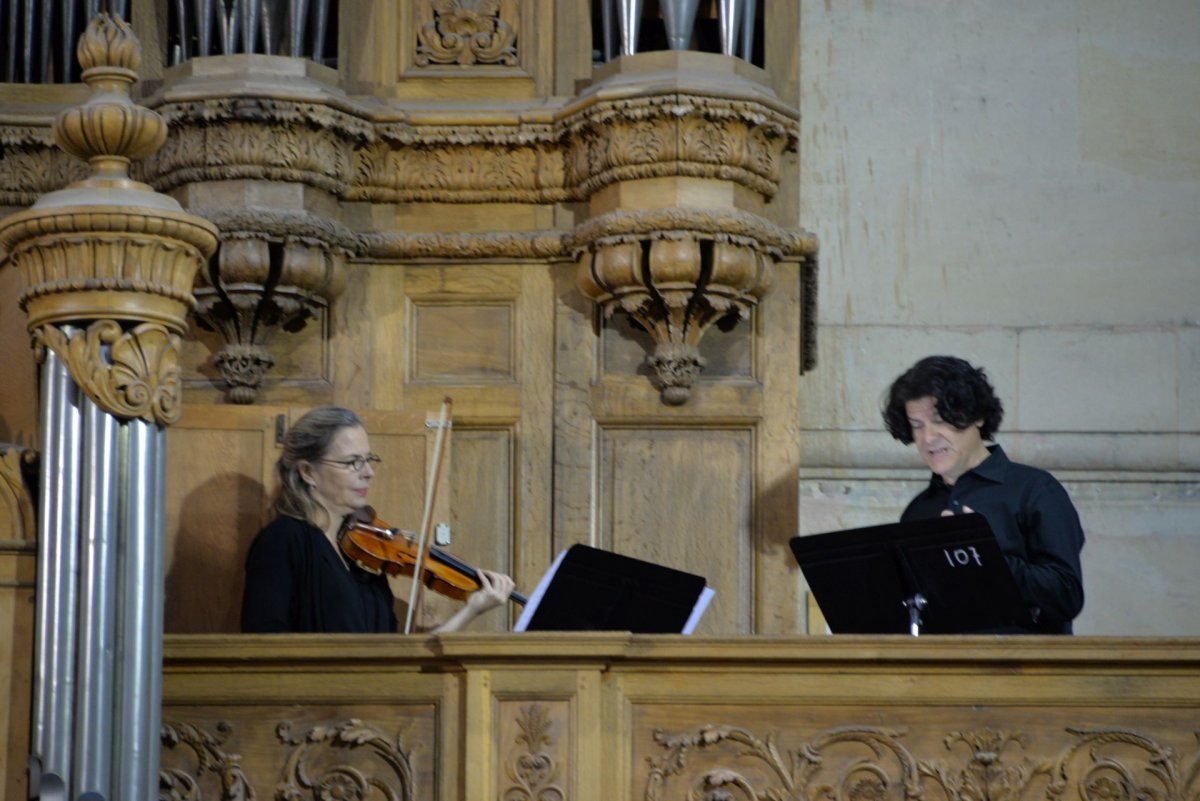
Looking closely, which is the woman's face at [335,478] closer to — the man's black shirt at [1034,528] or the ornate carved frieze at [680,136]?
the ornate carved frieze at [680,136]

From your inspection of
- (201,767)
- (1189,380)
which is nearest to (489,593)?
(201,767)

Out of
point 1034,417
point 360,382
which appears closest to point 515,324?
point 360,382

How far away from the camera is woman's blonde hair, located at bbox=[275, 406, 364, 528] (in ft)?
23.0

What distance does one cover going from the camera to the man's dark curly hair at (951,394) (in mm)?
6988

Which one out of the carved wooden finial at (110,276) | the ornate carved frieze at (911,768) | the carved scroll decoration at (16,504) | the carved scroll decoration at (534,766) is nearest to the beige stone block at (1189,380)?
the ornate carved frieze at (911,768)

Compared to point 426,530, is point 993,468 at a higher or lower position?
higher

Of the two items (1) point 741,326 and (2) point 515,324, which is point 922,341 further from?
(2) point 515,324

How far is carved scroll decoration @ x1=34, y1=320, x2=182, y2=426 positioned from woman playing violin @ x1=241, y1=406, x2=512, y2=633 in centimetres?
105

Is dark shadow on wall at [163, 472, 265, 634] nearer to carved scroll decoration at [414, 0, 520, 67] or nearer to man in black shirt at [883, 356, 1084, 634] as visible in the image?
carved scroll decoration at [414, 0, 520, 67]

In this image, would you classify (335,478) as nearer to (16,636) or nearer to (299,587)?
(299,587)

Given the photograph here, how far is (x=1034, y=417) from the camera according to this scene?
879 cm

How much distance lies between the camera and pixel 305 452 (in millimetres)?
7039

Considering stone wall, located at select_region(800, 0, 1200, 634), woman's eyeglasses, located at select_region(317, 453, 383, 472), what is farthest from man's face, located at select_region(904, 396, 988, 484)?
stone wall, located at select_region(800, 0, 1200, 634)

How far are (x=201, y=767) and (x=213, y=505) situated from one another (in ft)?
5.92
